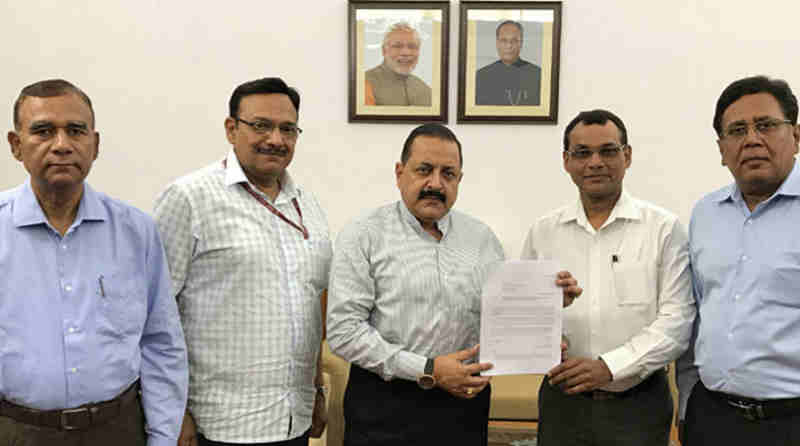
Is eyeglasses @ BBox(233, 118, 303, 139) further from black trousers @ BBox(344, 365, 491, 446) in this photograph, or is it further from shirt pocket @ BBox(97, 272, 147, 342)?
black trousers @ BBox(344, 365, 491, 446)

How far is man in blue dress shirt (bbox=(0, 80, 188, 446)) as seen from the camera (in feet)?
4.56

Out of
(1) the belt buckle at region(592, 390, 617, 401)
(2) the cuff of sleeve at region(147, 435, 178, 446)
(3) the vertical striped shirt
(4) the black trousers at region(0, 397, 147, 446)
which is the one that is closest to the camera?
(4) the black trousers at region(0, 397, 147, 446)

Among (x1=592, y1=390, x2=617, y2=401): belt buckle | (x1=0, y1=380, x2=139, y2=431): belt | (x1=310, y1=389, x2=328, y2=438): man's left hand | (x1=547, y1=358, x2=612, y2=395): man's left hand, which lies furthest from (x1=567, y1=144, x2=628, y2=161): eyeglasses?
(x1=0, y1=380, x2=139, y2=431): belt

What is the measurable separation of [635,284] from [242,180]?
126cm

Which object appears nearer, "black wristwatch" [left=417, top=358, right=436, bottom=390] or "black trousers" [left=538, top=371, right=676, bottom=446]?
"black wristwatch" [left=417, top=358, right=436, bottom=390]

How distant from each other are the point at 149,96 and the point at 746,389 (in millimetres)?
3167

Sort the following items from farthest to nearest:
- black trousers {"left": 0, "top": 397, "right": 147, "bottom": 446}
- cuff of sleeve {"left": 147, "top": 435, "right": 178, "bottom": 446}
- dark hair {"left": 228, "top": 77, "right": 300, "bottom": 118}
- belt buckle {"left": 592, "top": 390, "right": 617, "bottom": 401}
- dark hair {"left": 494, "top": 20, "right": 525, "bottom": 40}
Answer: dark hair {"left": 494, "top": 20, "right": 525, "bottom": 40} → belt buckle {"left": 592, "top": 390, "right": 617, "bottom": 401} → dark hair {"left": 228, "top": 77, "right": 300, "bottom": 118} → cuff of sleeve {"left": 147, "top": 435, "right": 178, "bottom": 446} → black trousers {"left": 0, "top": 397, "right": 147, "bottom": 446}

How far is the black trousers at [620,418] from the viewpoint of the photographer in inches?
73.6

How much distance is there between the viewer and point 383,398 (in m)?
1.73

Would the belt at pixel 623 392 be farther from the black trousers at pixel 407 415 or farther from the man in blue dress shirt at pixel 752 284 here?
the black trousers at pixel 407 415

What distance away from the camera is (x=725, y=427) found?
1698 mm

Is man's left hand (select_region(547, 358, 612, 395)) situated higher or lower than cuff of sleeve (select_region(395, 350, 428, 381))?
lower

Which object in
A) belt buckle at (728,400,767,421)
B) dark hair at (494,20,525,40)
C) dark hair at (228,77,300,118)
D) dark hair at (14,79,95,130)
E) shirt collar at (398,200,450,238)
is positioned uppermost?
dark hair at (494,20,525,40)

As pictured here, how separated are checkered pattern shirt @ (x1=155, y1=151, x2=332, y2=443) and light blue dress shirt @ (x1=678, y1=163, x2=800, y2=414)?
120 centimetres
